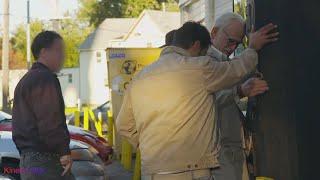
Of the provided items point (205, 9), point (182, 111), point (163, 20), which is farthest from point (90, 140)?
point (163, 20)

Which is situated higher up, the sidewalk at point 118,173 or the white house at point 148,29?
the white house at point 148,29

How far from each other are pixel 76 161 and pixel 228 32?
313cm

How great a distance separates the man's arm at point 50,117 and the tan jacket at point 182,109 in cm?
89

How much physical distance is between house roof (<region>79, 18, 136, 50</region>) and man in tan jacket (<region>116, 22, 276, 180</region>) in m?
53.6

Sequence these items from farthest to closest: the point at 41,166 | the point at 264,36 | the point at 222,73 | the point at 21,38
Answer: the point at 21,38, the point at 41,166, the point at 222,73, the point at 264,36

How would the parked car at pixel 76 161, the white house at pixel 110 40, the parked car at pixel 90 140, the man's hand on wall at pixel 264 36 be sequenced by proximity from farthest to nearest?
the white house at pixel 110 40
the parked car at pixel 90 140
the parked car at pixel 76 161
the man's hand on wall at pixel 264 36

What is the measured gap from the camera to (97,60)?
Answer: 56.7 meters

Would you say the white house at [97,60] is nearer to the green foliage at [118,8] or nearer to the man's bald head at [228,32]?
the green foliage at [118,8]

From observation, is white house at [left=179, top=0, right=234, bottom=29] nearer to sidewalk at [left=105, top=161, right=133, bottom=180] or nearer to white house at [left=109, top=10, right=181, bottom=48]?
sidewalk at [left=105, top=161, right=133, bottom=180]

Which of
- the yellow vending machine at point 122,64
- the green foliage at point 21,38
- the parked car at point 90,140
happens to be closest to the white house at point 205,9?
the yellow vending machine at point 122,64

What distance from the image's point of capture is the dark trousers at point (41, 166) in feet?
13.8

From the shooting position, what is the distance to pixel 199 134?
3.40m

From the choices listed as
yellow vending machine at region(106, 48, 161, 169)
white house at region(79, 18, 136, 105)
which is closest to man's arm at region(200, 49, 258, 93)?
yellow vending machine at region(106, 48, 161, 169)

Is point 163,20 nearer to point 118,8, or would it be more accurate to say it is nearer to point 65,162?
point 118,8
